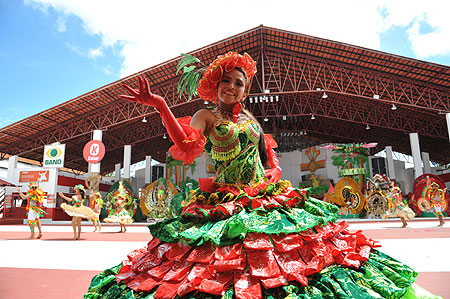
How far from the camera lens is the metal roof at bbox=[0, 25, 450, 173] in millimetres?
13180

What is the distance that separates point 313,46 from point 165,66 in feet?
22.8

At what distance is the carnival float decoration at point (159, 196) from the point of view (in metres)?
17.7

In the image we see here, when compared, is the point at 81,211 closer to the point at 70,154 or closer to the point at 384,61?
the point at 384,61

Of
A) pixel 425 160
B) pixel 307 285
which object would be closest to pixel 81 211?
pixel 307 285

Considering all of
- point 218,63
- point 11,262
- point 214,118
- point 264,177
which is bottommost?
point 11,262

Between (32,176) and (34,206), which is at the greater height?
(32,176)

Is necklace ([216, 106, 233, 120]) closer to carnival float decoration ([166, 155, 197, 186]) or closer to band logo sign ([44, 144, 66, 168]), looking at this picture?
band logo sign ([44, 144, 66, 168])

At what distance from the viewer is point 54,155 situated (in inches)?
620

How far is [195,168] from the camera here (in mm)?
19609

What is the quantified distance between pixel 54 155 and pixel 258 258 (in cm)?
1746

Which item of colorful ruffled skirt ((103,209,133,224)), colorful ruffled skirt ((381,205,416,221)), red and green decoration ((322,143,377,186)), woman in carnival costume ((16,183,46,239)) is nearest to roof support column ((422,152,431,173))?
red and green decoration ((322,143,377,186))

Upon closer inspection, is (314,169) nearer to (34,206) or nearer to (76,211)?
(76,211)

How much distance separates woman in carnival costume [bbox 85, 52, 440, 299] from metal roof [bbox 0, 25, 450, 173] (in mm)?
8621

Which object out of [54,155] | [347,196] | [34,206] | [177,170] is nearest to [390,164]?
[347,196]
